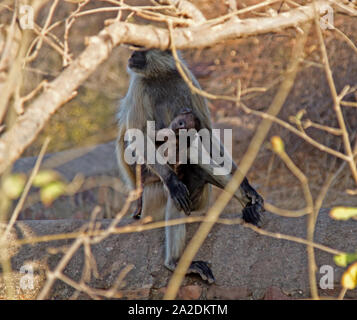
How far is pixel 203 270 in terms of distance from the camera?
4172 mm

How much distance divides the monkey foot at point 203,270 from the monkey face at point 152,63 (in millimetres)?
1493

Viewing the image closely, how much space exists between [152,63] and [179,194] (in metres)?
1.10

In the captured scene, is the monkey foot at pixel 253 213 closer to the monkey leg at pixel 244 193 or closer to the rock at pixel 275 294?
the monkey leg at pixel 244 193

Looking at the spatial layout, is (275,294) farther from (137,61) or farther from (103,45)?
(103,45)

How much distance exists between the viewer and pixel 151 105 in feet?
15.6

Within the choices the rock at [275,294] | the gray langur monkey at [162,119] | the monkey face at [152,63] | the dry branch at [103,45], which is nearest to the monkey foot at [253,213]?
the gray langur monkey at [162,119]

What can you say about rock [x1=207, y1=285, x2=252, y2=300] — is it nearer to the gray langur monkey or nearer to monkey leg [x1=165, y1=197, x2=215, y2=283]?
monkey leg [x1=165, y1=197, x2=215, y2=283]

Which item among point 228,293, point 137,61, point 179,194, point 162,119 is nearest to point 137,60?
point 137,61

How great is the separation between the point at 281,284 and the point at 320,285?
0.86ft

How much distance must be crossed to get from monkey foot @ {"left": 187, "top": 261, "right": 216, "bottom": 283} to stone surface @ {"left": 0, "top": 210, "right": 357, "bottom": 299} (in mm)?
61

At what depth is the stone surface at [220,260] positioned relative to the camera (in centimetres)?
411

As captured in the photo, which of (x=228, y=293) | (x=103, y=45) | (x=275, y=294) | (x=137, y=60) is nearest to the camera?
(x=103, y=45)

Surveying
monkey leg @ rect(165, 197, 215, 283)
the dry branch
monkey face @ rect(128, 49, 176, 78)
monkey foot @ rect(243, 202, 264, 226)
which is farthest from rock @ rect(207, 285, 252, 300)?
the dry branch

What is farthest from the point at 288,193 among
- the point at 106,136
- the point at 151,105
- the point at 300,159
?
the point at 106,136
